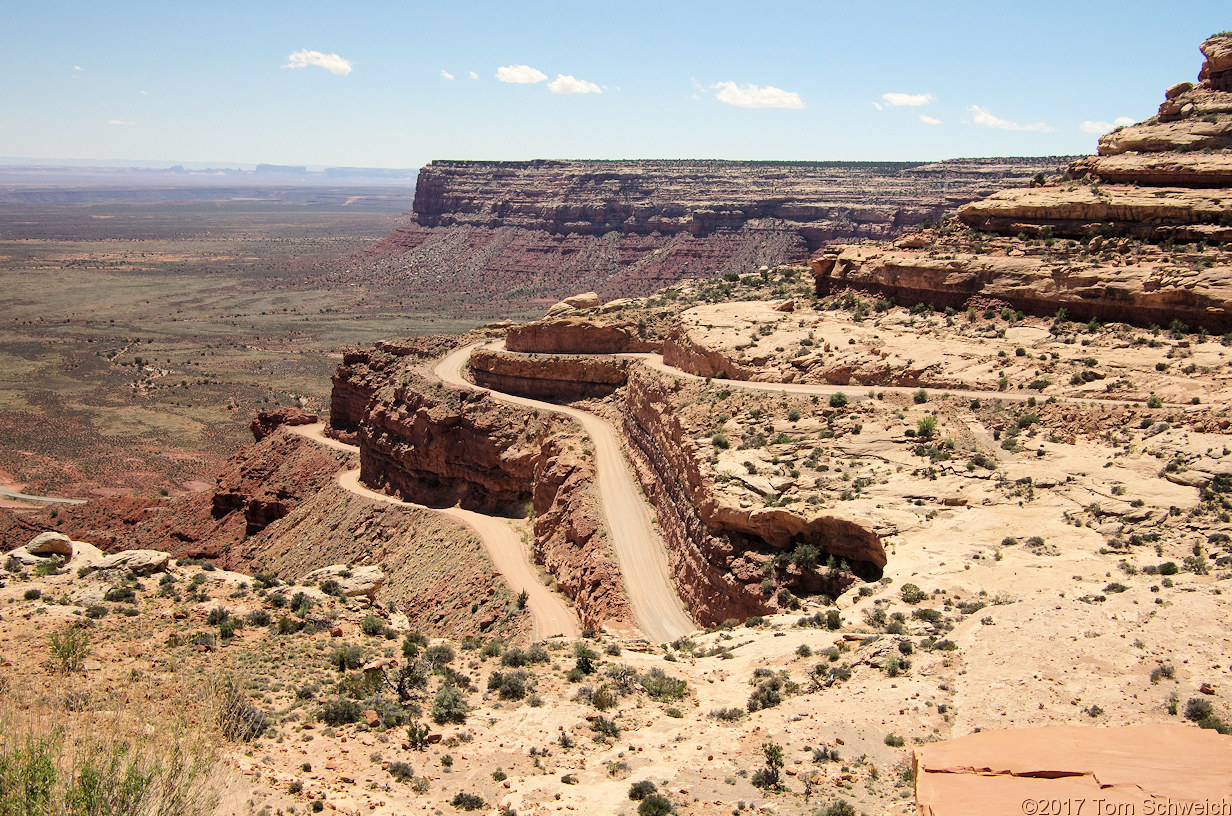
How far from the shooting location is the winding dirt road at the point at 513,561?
35.1m

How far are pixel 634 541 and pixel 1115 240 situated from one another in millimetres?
24743

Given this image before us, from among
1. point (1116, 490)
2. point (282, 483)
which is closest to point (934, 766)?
point (1116, 490)

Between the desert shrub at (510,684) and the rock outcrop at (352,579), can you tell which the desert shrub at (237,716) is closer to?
the desert shrub at (510,684)

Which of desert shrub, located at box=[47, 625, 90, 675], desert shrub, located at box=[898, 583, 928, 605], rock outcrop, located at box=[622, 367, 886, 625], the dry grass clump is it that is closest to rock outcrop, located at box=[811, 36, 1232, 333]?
rock outcrop, located at box=[622, 367, 886, 625]

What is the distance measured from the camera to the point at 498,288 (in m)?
162

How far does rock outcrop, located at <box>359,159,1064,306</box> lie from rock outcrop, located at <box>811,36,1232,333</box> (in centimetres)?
8325

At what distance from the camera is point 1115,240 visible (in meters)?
39.1

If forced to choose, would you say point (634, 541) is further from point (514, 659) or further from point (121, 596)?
point (121, 596)

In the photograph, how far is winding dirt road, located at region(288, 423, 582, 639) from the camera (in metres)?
35.1

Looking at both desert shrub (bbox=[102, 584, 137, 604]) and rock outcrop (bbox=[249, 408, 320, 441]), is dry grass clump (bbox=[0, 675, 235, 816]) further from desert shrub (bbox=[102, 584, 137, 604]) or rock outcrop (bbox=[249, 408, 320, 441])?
rock outcrop (bbox=[249, 408, 320, 441])

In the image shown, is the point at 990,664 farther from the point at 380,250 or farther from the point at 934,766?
the point at 380,250

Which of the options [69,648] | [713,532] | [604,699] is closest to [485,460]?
[713,532]

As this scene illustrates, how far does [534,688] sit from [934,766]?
9.88 meters

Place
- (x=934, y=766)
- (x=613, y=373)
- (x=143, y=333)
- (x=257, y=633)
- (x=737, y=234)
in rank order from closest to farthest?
(x=934, y=766) < (x=257, y=633) < (x=613, y=373) < (x=143, y=333) < (x=737, y=234)
